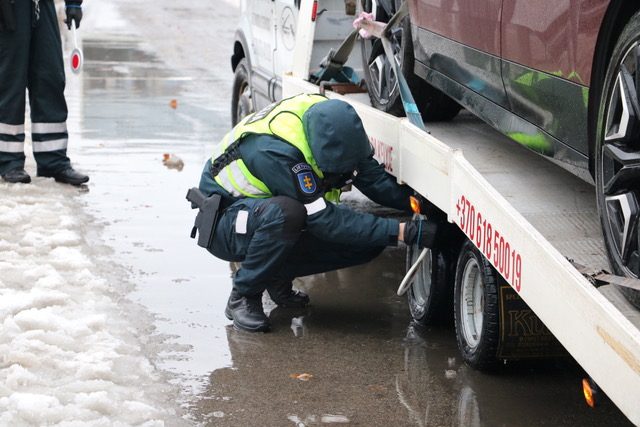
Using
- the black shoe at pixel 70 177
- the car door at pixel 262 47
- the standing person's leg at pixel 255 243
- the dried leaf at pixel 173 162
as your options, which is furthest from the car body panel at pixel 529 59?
the dried leaf at pixel 173 162

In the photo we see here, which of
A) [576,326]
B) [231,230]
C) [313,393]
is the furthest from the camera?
[231,230]

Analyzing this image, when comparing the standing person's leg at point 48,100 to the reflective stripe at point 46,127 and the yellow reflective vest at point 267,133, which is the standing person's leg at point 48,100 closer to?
the reflective stripe at point 46,127

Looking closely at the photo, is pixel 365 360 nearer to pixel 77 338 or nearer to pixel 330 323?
pixel 330 323

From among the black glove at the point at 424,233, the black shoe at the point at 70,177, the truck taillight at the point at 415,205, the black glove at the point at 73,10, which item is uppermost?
the black glove at the point at 73,10

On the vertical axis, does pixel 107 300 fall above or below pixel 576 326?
below

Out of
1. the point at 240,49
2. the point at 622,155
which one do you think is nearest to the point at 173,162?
the point at 240,49

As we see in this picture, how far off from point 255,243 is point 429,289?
827 mm

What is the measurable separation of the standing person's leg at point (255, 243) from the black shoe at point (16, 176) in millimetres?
2914

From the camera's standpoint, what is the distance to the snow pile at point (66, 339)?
4.21 metres

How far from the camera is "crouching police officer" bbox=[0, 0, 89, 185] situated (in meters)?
7.80

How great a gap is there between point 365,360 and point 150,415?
1112 millimetres

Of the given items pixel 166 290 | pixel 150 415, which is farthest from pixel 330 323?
pixel 150 415

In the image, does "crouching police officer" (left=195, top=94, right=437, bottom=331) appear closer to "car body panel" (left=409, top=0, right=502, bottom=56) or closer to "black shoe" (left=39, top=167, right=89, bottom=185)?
"car body panel" (left=409, top=0, right=502, bottom=56)

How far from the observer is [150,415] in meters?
4.21
